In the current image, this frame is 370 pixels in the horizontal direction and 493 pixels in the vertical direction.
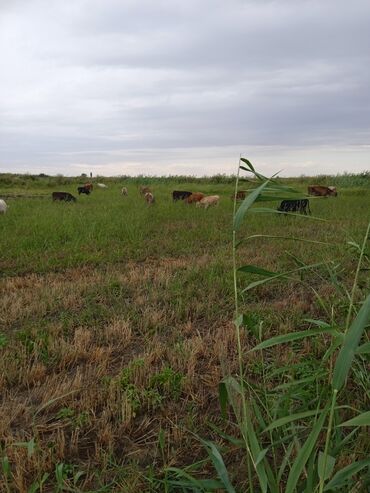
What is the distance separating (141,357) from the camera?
9.78 ft

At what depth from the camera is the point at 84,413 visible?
226cm

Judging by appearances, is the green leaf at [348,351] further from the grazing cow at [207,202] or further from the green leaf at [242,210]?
the grazing cow at [207,202]

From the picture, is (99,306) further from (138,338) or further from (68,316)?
(138,338)

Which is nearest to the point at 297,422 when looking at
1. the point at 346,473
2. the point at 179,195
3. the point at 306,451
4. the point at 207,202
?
the point at 346,473

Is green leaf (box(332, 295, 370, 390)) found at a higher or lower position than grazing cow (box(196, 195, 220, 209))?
lower

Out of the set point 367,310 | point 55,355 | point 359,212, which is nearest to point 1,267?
point 55,355

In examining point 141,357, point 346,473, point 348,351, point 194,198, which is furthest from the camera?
point 194,198

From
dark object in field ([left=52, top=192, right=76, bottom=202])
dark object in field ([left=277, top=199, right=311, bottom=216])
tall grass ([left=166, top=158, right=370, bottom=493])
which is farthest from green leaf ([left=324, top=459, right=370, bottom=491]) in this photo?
dark object in field ([left=52, top=192, right=76, bottom=202])

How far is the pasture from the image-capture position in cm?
190

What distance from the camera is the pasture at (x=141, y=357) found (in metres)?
1.90

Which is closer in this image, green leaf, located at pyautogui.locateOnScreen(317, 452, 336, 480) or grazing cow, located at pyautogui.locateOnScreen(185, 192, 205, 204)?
green leaf, located at pyautogui.locateOnScreen(317, 452, 336, 480)

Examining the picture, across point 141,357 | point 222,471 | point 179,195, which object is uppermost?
point 179,195

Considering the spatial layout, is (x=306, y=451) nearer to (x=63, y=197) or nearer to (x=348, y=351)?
(x=348, y=351)

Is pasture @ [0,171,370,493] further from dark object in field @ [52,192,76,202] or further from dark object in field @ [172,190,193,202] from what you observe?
dark object in field @ [172,190,193,202]
